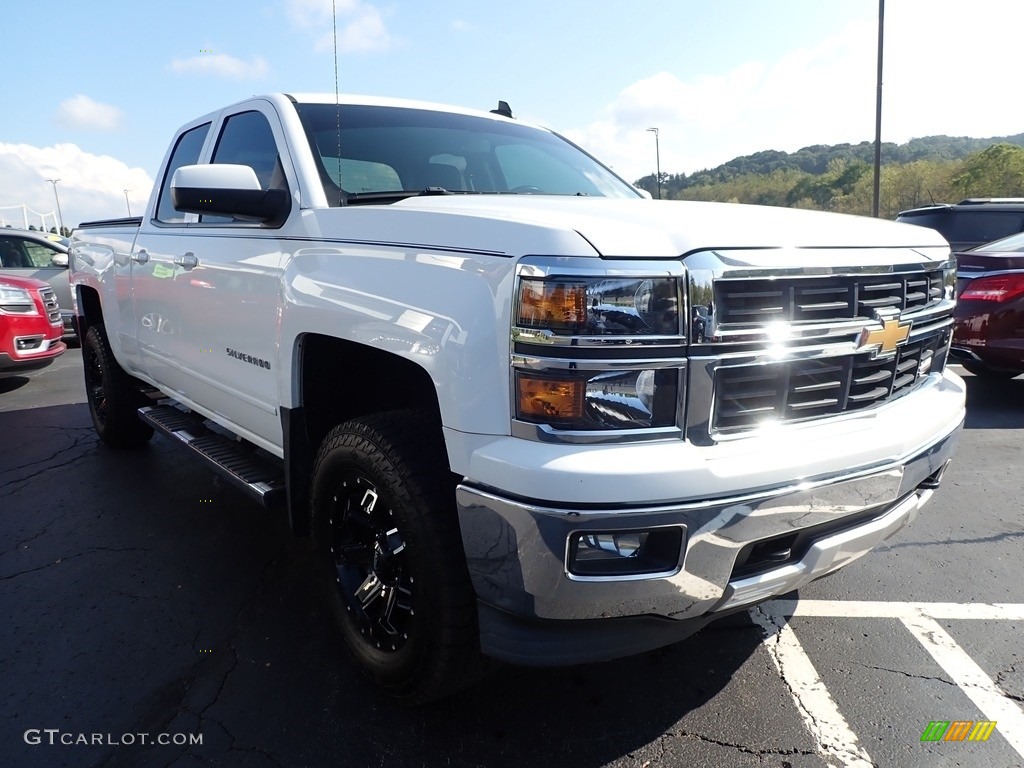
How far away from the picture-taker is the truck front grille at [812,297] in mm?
1678

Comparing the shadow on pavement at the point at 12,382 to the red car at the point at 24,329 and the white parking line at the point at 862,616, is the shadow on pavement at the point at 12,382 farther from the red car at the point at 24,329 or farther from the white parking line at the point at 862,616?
the white parking line at the point at 862,616

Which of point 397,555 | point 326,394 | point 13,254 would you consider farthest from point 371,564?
point 13,254

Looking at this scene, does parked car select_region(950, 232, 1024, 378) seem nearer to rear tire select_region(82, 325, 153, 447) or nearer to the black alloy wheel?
the black alloy wheel

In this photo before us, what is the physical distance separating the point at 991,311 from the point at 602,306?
520 cm

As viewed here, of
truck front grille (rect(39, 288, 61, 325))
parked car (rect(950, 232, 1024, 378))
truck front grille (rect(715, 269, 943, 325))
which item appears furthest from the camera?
truck front grille (rect(39, 288, 61, 325))

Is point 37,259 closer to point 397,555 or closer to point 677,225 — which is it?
point 397,555

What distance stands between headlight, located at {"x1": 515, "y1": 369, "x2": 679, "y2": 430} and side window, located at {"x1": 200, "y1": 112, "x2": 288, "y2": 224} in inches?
60.5

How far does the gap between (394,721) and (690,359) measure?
1430 mm

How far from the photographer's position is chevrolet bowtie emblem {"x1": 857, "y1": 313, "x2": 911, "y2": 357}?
1.92 meters

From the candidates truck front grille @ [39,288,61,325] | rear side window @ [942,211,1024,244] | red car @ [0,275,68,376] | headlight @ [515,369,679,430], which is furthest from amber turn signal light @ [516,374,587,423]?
rear side window @ [942,211,1024,244]

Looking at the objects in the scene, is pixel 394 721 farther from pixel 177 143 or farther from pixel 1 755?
pixel 177 143

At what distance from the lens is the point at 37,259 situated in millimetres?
10070

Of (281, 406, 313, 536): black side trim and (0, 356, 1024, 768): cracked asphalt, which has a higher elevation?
(281, 406, 313, 536): black side trim

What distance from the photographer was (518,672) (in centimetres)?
238
